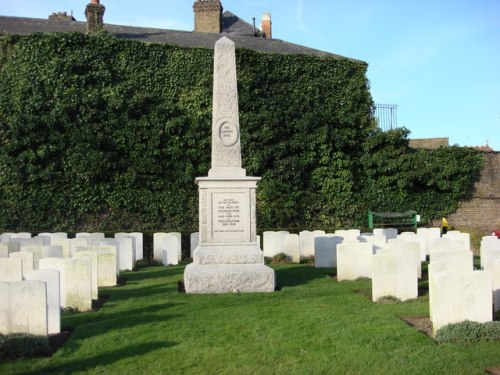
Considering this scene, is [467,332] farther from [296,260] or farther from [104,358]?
[296,260]

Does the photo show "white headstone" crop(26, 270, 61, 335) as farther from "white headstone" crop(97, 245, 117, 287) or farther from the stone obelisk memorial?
"white headstone" crop(97, 245, 117, 287)

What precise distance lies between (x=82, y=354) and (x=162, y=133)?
1383cm

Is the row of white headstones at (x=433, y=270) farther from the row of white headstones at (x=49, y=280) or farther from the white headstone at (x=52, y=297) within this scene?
the white headstone at (x=52, y=297)

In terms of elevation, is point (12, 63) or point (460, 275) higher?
point (12, 63)

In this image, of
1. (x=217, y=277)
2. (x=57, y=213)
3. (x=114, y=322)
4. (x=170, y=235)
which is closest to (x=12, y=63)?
(x=57, y=213)

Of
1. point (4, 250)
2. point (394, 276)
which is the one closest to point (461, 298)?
point (394, 276)

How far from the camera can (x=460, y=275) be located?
20.8 ft

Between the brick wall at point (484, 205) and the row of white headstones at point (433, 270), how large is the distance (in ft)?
23.9

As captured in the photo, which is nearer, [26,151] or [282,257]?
[282,257]

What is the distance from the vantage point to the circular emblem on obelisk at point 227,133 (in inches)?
391

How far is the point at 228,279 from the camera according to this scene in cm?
923

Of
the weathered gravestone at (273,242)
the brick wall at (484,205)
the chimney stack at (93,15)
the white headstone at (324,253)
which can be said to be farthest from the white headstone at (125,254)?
the brick wall at (484,205)

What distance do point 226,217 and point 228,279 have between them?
1.09m

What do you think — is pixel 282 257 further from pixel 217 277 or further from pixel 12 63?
pixel 12 63
